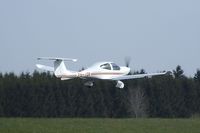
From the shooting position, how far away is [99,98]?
Answer: 9400 cm

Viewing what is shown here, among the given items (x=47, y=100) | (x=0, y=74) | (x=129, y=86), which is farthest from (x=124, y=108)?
(x=0, y=74)

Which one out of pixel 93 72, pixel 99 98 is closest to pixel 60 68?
pixel 93 72

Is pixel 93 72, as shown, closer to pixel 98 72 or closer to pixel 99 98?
Answer: pixel 98 72

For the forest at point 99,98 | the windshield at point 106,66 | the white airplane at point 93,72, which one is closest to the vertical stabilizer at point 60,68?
the white airplane at point 93,72

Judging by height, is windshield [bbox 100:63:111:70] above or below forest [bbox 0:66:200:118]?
above

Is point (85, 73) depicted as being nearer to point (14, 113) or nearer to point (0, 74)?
point (14, 113)

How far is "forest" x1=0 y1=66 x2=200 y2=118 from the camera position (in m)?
92.3

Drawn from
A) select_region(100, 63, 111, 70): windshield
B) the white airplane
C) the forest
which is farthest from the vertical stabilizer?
the forest

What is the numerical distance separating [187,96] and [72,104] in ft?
48.7

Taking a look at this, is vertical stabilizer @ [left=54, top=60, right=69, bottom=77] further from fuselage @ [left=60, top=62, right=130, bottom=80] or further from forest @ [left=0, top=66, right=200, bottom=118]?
forest @ [left=0, top=66, right=200, bottom=118]

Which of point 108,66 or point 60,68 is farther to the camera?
point 108,66

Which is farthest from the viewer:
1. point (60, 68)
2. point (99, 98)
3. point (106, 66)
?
point (99, 98)

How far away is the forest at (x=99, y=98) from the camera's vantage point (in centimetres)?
→ 9231

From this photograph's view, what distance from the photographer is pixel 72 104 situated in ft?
307
